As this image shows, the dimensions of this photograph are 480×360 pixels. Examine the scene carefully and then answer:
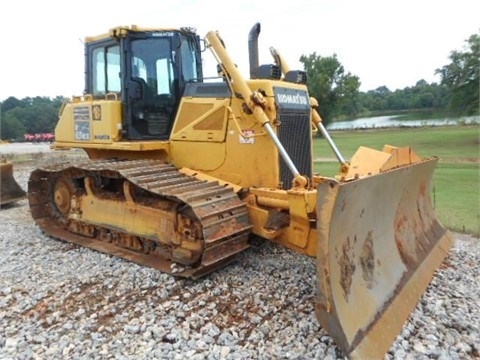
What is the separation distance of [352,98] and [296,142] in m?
55.2

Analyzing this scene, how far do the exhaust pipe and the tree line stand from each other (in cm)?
1732

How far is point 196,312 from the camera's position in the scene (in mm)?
4227

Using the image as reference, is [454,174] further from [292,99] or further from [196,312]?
[196,312]

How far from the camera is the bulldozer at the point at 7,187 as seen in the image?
9484 millimetres

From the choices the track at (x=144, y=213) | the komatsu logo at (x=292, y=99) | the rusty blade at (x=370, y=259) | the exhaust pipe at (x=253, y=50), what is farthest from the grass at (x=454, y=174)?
the track at (x=144, y=213)

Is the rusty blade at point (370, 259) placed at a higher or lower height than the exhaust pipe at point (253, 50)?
lower

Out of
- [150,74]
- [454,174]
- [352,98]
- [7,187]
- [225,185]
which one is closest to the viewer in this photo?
[225,185]

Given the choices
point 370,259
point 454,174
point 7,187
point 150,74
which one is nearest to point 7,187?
point 7,187

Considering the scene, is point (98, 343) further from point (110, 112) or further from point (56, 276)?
point (110, 112)

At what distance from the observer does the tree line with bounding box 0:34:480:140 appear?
104 ft

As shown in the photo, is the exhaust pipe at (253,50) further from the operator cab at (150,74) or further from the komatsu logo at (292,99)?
the operator cab at (150,74)

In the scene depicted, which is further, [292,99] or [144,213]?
[292,99]

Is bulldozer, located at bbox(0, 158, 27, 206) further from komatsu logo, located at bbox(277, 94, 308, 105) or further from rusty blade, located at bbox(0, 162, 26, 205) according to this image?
komatsu logo, located at bbox(277, 94, 308, 105)

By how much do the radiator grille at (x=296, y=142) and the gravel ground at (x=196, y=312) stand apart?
104 centimetres
